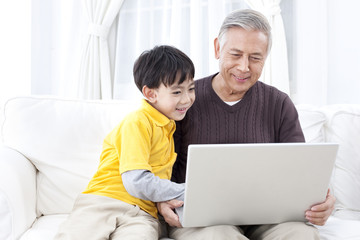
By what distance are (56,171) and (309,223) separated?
3.35ft

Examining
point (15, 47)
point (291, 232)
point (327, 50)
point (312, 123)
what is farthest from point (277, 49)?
point (15, 47)

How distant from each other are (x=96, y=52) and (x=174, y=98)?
1.43 metres

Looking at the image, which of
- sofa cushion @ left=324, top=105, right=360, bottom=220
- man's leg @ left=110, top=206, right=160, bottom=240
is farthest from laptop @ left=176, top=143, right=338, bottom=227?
sofa cushion @ left=324, top=105, right=360, bottom=220

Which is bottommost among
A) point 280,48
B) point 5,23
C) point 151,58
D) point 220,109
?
point 220,109

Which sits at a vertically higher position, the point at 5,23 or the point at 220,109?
the point at 5,23

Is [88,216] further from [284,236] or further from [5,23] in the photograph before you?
[5,23]

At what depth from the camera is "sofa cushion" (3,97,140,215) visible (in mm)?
1577

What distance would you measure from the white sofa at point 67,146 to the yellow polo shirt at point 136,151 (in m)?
0.31

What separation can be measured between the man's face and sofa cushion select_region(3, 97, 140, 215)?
0.56 metres

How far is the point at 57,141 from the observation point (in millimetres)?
1613

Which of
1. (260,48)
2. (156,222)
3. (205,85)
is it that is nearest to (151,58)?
(205,85)

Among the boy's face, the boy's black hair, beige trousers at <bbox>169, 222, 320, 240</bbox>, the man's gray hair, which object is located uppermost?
the man's gray hair

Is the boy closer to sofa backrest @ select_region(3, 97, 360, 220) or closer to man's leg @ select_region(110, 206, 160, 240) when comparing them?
man's leg @ select_region(110, 206, 160, 240)

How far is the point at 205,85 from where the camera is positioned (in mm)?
1527
